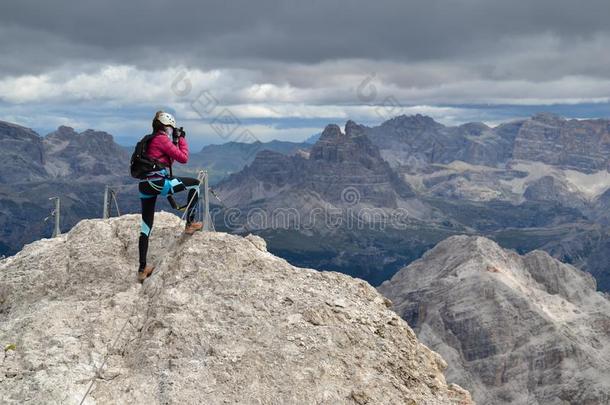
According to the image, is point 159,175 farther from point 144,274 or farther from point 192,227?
point 144,274

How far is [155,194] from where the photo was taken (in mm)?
20141

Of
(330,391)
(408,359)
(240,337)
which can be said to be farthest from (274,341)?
(408,359)

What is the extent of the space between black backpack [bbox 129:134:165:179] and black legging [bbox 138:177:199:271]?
0.31 meters

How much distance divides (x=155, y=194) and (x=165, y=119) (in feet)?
7.54

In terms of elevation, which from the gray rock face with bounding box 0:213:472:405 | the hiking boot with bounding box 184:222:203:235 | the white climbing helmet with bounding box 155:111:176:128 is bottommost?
the gray rock face with bounding box 0:213:472:405

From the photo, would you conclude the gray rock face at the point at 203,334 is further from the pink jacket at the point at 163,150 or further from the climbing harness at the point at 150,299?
the pink jacket at the point at 163,150

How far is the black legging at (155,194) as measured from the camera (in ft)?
→ 65.2

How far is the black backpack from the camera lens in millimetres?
19766

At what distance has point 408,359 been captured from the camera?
17.5 m

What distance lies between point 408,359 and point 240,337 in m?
4.52

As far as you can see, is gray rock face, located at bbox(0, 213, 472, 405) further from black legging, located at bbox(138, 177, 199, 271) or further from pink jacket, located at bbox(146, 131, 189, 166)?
pink jacket, located at bbox(146, 131, 189, 166)

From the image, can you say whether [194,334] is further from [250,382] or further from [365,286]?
[365,286]

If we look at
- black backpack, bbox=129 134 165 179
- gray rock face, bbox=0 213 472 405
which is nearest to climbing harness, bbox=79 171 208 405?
gray rock face, bbox=0 213 472 405

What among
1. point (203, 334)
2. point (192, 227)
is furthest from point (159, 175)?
point (203, 334)
